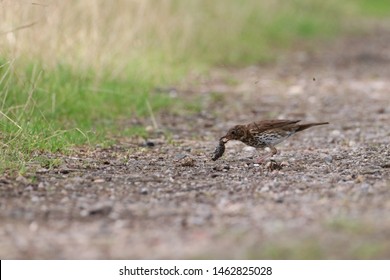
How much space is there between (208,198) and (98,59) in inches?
199

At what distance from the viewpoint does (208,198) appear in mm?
6363

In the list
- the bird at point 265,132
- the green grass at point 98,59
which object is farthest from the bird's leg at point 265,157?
the green grass at point 98,59

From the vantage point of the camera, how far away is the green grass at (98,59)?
8.47 m

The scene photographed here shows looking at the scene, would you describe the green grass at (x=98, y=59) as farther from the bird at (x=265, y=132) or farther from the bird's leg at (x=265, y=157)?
the bird's leg at (x=265, y=157)

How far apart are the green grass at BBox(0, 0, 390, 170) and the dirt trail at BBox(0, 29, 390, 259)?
1.39 feet

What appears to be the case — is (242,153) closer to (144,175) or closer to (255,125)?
(255,125)

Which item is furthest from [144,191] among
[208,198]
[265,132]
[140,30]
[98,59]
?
[140,30]

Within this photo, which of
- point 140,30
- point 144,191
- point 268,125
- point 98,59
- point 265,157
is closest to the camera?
point 144,191

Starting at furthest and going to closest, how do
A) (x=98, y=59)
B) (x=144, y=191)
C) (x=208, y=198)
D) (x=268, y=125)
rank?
(x=98, y=59) → (x=268, y=125) → (x=144, y=191) → (x=208, y=198)

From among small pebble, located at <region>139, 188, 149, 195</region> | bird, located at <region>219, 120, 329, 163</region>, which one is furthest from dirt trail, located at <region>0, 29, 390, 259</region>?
bird, located at <region>219, 120, 329, 163</region>

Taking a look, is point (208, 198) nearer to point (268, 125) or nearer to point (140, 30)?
point (268, 125)

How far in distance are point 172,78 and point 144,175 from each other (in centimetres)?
589

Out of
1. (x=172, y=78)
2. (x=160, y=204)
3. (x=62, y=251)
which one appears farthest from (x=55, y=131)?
(x=172, y=78)

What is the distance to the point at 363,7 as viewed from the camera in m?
26.9
